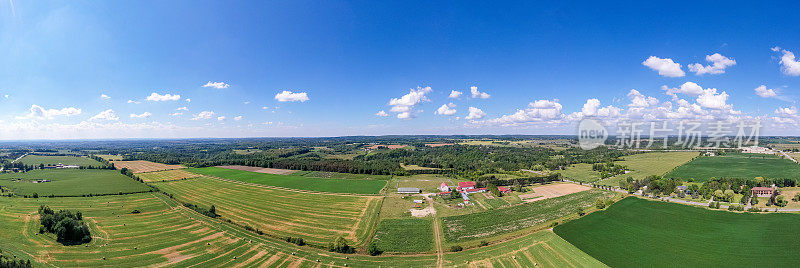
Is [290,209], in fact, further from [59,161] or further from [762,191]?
[59,161]

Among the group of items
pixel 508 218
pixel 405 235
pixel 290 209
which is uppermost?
pixel 508 218

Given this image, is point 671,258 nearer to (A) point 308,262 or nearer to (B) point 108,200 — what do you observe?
(A) point 308,262

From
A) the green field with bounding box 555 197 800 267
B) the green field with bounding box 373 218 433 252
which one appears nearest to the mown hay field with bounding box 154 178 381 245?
the green field with bounding box 373 218 433 252

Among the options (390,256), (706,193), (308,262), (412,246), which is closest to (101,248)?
(308,262)

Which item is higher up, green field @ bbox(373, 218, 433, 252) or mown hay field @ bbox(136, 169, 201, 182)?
mown hay field @ bbox(136, 169, 201, 182)

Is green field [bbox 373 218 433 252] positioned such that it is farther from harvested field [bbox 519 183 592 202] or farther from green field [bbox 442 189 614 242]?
harvested field [bbox 519 183 592 202]

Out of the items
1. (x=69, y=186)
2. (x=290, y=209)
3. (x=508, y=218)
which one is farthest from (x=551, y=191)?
(x=69, y=186)
